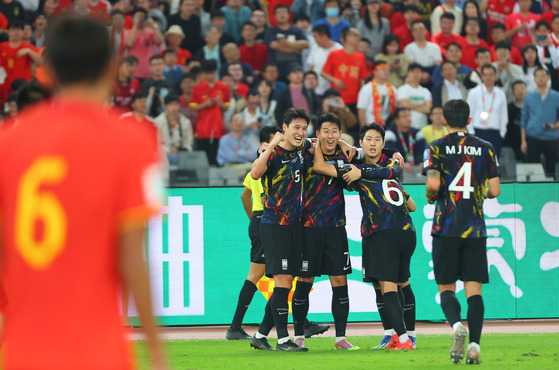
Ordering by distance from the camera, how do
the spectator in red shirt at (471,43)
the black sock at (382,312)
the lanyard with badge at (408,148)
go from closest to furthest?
1. the black sock at (382,312)
2. the lanyard with badge at (408,148)
3. the spectator in red shirt at (471,43)

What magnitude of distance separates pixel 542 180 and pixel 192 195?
4.96m

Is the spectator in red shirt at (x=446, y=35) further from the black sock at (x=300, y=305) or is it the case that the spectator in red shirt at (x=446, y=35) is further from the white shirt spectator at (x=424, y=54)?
the black sock at (x=300, y=305)

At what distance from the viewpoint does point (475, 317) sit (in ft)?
26.1

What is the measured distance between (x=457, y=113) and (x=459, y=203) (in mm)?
819

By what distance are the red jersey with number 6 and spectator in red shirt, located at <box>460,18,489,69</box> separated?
15512 mm

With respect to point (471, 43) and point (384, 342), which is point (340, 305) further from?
point (471, 43)

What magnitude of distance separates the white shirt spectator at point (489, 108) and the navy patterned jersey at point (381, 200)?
253 inches

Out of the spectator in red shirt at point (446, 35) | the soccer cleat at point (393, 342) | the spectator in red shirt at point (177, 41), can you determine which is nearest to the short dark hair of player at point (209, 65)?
the spectator in red shirt at point (177, 41)

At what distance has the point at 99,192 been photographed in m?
2.70

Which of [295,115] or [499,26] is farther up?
[499,26]

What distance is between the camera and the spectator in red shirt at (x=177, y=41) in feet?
55.2

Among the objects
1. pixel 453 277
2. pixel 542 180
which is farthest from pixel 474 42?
pixel 453 277

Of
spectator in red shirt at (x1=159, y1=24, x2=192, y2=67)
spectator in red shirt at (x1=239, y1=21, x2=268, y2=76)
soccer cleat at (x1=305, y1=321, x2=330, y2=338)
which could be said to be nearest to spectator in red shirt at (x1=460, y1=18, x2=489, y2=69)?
spectator in red shirt at (x1=239, y1=21, x2=268, y2=76)

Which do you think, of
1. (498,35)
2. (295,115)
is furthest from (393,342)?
(498,35)
